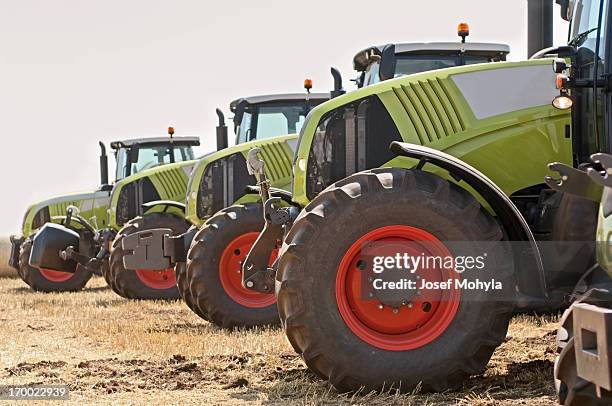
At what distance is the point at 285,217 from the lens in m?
7.64

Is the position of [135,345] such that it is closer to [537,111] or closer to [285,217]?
[285,217]

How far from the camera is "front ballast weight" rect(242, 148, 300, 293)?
764 centimetres

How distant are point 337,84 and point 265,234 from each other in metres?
2.63

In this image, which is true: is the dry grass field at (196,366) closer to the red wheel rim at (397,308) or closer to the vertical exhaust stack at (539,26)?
the red wheel rim at (397,308)

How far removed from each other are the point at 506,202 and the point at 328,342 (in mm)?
1301

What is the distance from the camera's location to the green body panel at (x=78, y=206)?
19.6 meters

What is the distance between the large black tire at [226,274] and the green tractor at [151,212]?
1.17m

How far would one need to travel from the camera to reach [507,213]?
19.5 feet

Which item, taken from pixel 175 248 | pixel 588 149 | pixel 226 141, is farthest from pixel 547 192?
pixel 226 141

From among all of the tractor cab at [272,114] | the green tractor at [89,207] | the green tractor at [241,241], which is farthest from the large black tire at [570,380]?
the green tractor at [89,207]

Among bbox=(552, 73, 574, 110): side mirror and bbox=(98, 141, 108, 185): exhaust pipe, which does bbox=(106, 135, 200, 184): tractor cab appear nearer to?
bbox=(98, 141, 108, 185): exhaust pipe

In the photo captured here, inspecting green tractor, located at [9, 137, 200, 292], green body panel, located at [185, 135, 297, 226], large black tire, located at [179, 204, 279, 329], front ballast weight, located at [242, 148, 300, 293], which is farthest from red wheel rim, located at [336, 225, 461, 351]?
green tractor, located at [9, 137, 200, 292]

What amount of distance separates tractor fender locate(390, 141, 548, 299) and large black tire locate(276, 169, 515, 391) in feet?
0.38

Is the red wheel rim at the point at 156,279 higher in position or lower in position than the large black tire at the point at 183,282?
lower
